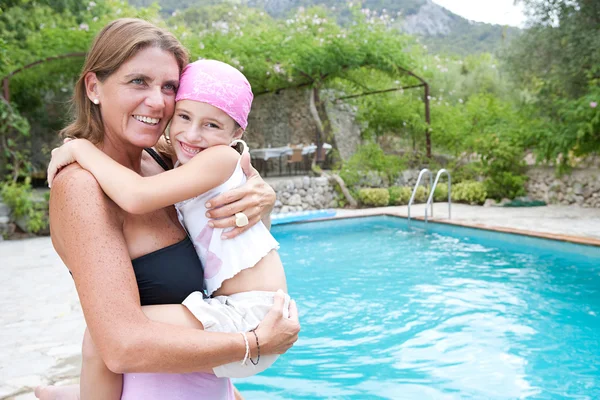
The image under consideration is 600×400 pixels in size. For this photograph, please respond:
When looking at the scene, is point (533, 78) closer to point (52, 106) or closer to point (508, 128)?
point (508, 128)

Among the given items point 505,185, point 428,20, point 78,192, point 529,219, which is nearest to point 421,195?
point 505,185

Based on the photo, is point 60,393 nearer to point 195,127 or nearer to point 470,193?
point 195,127

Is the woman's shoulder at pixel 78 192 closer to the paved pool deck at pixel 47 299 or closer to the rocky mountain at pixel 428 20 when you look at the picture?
the paved pool deck at pixel 47 299

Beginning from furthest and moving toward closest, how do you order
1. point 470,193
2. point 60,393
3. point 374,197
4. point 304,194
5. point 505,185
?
point 304,194 < point 374,197 < point 470,193 < point 505,185 < point 60,393

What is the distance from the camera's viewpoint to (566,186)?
10812 mm

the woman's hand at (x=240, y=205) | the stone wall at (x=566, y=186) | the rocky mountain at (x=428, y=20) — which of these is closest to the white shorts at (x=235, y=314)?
the woman's hand at (x=240, y=205)

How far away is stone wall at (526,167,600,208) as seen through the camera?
10320mm

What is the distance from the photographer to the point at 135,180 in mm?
1252

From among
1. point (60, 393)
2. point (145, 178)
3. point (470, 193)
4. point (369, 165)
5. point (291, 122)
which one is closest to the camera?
point (145, 178)

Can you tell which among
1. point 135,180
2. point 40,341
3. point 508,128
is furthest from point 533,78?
point 135,180

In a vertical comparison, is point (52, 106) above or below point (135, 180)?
above

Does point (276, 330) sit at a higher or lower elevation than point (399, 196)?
higher

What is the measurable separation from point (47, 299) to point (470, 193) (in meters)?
9.48

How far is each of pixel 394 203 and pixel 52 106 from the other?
971 centimetres
